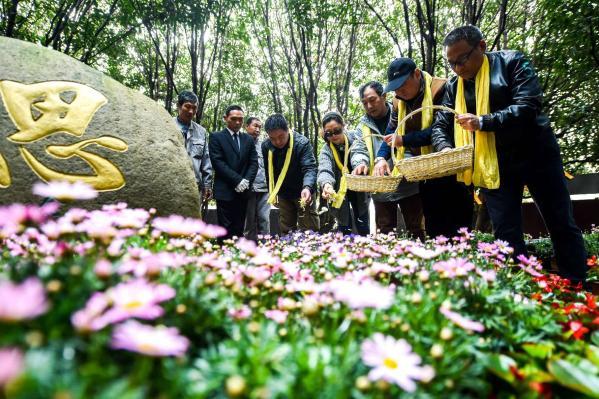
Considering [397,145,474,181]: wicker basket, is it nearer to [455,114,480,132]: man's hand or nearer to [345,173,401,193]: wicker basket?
[455,114,480,132]: man's hand

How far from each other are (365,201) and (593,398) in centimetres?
381

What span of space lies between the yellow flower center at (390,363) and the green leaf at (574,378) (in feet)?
1.79

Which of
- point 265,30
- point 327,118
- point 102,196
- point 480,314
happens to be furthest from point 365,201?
point 265,30

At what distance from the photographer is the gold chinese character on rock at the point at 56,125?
9.25ft

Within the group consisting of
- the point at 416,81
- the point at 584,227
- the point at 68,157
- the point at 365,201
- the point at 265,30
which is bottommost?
the point at 584,227

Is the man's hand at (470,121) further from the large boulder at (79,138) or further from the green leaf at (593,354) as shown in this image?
the large boulder at (79,138)

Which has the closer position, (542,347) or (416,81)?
(542,347)

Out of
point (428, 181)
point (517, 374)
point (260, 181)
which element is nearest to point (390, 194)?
point (428, 181)

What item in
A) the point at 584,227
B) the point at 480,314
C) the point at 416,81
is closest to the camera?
the point at 480,314

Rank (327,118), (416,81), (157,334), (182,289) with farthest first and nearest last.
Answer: (327,118)
(416,81)
(182,289)
(157,334)

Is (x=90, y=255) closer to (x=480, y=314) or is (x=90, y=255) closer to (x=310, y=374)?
(x=310, y=374)

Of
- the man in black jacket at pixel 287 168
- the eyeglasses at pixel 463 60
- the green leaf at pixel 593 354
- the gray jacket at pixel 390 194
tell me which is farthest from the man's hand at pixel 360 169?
the green leaf at pixel 593 354

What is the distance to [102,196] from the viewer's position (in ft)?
9.53

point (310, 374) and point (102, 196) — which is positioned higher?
point (102, 196)
